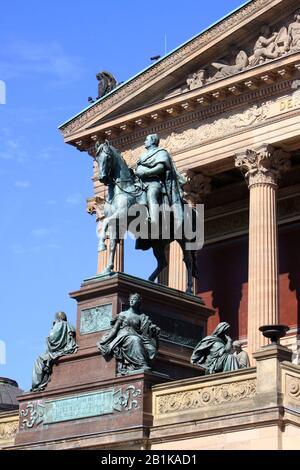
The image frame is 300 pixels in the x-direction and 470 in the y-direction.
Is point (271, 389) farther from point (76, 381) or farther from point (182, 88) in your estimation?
point (182, 88)

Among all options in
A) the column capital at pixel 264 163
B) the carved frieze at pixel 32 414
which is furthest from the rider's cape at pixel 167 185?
the column capital at pixel 264 163

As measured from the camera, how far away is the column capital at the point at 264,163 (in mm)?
41219

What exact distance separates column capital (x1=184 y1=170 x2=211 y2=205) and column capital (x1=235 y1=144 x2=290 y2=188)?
2.48 m

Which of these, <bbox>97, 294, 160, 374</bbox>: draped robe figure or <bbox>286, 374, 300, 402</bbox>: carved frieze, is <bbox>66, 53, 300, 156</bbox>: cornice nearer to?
<bbox>97, 294, 160, 374</bbox>: draped robe figure

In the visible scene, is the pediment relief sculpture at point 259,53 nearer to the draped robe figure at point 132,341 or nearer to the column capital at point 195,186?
the column capital at point 195,186

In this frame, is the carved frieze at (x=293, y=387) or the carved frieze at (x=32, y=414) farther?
the carved frieze at (x=32, y=414)

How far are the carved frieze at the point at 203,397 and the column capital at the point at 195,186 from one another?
68.7ft

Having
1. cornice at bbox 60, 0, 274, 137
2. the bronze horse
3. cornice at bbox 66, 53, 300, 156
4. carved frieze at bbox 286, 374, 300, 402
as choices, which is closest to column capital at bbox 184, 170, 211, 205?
cornice at bbox 66, 53, 300, 156

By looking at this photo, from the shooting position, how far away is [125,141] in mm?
46250

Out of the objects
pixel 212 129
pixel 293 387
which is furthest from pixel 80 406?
pixel 212 129

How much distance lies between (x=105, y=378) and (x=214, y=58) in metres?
22.4

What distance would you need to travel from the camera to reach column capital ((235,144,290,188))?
41219 millimetres
